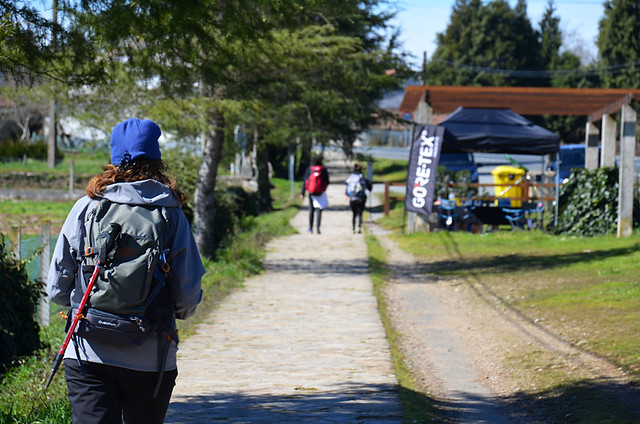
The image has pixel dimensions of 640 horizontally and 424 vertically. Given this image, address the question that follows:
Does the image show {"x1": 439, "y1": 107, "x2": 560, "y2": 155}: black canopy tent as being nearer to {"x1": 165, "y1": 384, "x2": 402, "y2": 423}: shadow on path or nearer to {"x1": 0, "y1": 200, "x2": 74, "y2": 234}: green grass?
{"x1": 0, "y1": 200, "x2": 74, "y2": 234}: green grass

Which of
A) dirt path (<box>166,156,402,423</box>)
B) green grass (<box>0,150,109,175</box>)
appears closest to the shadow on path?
dirt path (<box>166,156,402,423</box>)

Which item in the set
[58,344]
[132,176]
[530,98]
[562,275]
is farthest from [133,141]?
[530,98]

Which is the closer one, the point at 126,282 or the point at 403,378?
the point at 126,282

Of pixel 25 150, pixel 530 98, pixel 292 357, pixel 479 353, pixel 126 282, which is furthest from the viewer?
pixel 25 150

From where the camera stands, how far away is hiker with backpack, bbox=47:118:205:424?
11.6 ft

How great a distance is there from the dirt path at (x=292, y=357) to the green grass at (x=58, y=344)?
0.29m

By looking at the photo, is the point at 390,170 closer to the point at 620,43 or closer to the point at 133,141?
the point at 620,43

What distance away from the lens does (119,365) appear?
3551 mm

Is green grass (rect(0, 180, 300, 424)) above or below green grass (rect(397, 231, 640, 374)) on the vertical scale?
below

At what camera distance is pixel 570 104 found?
728 inches

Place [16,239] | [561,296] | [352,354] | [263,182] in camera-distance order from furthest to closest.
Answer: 1. [263,182]
2. [561,296]
3. [16,239]
4. [352,354]

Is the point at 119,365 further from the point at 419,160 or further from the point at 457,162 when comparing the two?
the point at 457,162

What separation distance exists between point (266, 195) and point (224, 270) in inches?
517

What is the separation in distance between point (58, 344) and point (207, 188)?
6.09m
